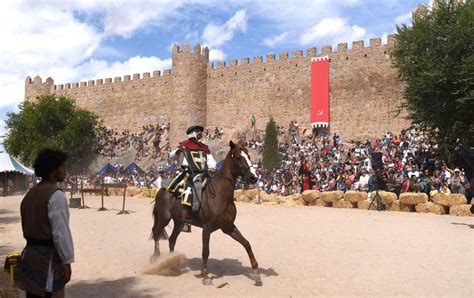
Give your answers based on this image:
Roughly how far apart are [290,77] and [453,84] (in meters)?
18.3

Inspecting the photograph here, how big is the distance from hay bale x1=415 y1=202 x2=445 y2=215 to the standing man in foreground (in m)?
14.6

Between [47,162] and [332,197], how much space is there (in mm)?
16198

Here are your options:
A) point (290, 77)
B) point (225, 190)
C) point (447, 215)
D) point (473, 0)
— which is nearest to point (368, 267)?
point (225, 190)

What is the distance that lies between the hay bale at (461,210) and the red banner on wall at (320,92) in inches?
801

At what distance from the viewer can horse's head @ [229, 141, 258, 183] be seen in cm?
645

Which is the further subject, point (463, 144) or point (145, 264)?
point (463, 144)

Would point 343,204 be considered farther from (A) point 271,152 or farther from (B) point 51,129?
(B) point 51,129

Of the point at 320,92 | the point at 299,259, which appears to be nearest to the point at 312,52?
the point at 320,92

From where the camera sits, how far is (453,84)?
20.5m

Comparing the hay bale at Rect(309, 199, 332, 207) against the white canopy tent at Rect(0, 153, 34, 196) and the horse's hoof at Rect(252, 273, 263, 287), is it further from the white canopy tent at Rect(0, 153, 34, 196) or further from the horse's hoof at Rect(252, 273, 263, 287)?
the white canopy tent at Rect(0, 153, 34, 196)

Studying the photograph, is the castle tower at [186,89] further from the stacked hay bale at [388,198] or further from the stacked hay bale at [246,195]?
the stacked hay bale at [388,198]

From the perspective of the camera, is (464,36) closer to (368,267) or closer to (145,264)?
(368,267)

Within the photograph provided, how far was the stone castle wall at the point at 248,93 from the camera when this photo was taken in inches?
1323

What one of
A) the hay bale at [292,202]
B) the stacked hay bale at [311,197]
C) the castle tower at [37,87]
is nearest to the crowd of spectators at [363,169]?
the hay bale at [292,202]
